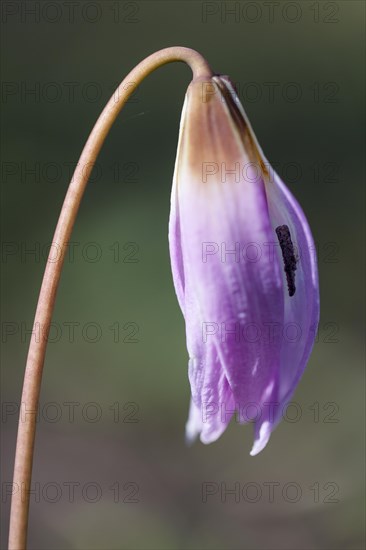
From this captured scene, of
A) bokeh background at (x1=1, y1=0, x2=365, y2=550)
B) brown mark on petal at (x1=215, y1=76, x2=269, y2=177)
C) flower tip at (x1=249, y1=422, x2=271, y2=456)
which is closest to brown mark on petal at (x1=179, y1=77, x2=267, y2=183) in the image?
brown mark on petal at (x1=215, y1=76, x2=269, y2=177)

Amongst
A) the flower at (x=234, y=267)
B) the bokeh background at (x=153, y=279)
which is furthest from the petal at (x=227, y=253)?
the bokeh background at (x=153, y=279)

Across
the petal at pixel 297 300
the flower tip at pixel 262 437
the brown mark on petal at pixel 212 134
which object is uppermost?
the brown mark on petal at pixel 212 134

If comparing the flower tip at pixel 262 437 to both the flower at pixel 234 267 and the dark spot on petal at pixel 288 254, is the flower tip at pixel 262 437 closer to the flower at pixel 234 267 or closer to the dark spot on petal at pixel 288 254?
the flower at pixel 234 267

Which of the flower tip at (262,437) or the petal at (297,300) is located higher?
the petal at (297,300)

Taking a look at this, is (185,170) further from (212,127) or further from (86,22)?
(86,22)

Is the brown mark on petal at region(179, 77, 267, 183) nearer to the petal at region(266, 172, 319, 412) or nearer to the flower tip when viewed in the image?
the petal at region(266, 172, 319, 412)

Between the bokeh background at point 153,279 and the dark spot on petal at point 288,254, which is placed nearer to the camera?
the dark spot on petal at point 288,254

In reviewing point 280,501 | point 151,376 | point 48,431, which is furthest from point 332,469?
point 48,431
